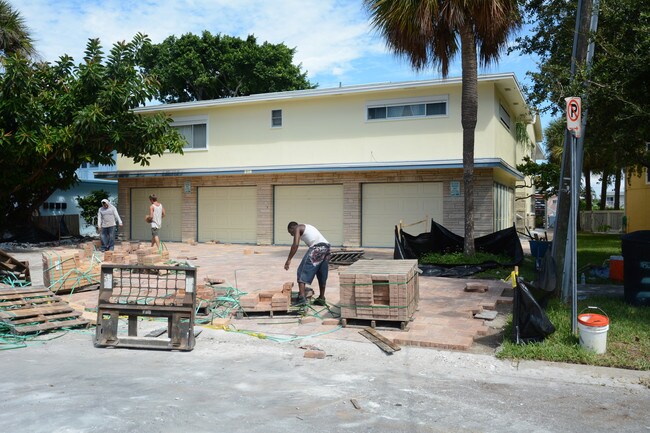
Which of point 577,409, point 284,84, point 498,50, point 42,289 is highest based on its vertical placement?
point 284,84

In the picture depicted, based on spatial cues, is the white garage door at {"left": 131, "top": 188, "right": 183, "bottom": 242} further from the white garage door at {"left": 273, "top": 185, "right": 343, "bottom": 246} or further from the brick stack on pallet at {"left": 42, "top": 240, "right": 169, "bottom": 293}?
the brick stack on pallet at {"left": 42, "top": 240, "right": 169, "bottom": 293}

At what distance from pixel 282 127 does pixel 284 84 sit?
1770 cm

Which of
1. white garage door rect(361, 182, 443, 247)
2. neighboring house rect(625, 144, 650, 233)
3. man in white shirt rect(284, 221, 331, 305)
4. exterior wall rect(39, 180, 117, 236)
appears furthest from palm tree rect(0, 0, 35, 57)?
neighboring house rect(625, 144, 650, 233)

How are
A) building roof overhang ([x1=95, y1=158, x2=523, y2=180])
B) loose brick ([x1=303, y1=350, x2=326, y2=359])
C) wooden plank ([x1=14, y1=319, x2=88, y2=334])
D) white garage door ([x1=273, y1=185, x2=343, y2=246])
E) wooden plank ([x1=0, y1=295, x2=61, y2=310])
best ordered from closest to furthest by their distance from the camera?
loose brick ([x1=303, y1=350, x2=326, y2=359]), wooden plank ([x1=14, y1=319, x2=88, y2=334]), wooden plank ([x1=0, y1=295, x2=61, y2=310]), building roof overhang ([x1=95, y1=158, x2=523, y2=180]), white garage door ([x1=273, y1=185, x2=343, y2=246])

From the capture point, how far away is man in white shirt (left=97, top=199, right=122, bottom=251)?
1578cm

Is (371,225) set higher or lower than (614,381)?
higher

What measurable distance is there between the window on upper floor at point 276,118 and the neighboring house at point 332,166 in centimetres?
5

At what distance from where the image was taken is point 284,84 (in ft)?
124

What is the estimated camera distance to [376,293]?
8000mm

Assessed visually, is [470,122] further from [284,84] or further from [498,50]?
[284,84]

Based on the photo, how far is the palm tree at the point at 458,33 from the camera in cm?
1334

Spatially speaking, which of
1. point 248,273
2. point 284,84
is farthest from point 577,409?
point 284,84

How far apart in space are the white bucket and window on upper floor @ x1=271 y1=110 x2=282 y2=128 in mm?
16126

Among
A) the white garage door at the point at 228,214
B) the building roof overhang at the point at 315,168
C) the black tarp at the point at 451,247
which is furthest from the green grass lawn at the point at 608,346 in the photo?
the white garage door at the point at 228,214
